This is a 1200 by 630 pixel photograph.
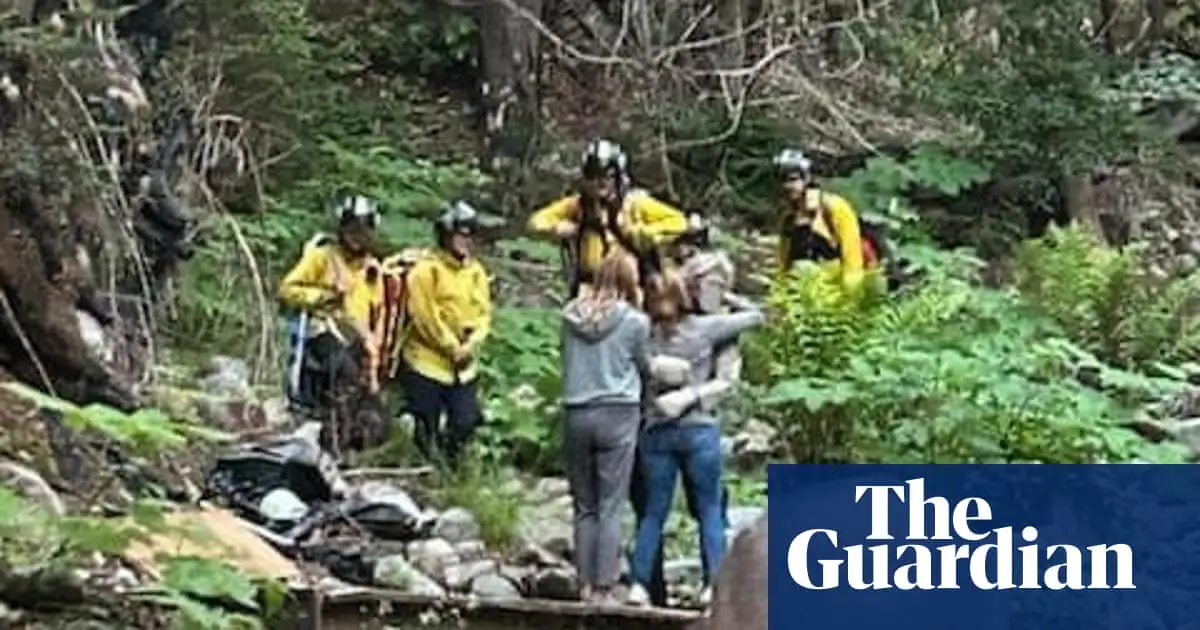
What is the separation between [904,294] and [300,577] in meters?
4.98

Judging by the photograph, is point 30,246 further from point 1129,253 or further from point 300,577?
point 1129,253

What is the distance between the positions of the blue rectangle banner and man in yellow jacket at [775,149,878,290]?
2657mm

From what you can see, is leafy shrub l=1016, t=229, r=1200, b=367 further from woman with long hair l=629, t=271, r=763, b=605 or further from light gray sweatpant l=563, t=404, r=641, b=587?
light gray sweatpant l=563, t=404, r=641, b=587

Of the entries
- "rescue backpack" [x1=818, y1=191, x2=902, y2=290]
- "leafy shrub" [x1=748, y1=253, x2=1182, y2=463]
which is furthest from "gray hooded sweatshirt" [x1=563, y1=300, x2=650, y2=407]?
"rescue backpack" [x1=818, y1=191, x2=902, y2=290]

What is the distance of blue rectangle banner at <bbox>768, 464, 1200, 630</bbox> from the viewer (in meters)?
6.02

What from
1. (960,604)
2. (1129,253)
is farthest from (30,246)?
(1129,253)

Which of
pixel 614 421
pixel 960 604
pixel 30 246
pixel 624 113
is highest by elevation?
pixel 624 113

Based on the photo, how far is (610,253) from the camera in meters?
8.21

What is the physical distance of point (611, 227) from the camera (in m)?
9.14

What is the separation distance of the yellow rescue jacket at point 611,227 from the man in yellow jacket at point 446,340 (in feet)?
1.57

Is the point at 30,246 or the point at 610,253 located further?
the point at 610,253

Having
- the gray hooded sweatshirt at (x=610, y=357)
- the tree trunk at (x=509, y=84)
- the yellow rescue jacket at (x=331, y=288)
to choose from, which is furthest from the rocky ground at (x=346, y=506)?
the tree trunk at (x=509, y=84)

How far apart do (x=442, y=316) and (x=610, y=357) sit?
242 cm

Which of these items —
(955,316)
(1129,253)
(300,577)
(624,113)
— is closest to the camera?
(300,577)
